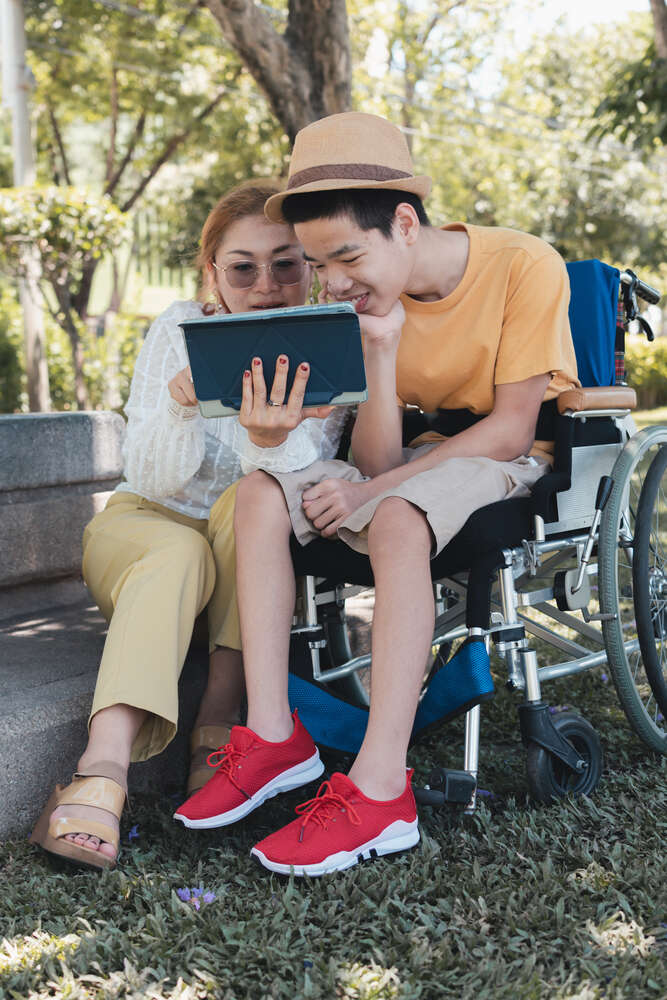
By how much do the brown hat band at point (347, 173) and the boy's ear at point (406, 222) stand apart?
7cm

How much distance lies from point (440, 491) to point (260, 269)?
2.91 ft

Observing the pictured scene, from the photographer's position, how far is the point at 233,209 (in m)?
2.77

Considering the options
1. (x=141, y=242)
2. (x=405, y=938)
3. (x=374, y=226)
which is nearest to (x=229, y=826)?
(x=405, y=938)

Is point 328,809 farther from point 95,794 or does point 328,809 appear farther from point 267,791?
point 95,794

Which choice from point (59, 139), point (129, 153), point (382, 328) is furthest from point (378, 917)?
point (59, 139)

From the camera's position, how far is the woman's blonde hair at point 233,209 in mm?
2756

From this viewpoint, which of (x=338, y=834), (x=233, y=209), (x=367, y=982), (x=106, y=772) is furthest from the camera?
(x=233, y=209)

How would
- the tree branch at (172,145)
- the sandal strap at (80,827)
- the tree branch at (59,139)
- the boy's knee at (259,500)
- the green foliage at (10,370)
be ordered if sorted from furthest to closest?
the tree branch at (59,139) < the tree branch at (172,145) < the green foliage at (10,370) < the boy's knee at (259,500) < the sandal strap at (80,827)

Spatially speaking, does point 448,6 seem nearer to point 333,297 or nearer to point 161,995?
point 333,297

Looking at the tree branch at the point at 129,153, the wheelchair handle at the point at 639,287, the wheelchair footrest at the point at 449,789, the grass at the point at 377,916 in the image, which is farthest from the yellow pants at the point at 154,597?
the tree branch at the point at 129,153

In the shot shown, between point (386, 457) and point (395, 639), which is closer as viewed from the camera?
point (395, 639)

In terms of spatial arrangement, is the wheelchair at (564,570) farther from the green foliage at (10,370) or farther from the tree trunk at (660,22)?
the green foliage at (10,370)

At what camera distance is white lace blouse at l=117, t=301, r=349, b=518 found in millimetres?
2611

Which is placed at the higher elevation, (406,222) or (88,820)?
(406,222)
